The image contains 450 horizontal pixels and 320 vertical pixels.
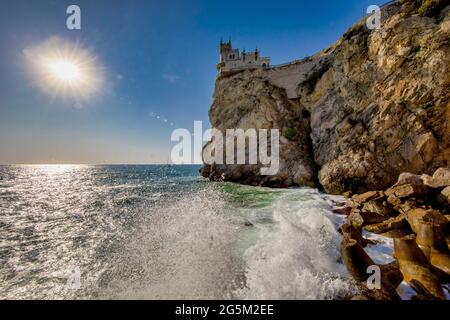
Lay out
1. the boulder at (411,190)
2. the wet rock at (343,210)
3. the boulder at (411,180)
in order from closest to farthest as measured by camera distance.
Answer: the boulder at (411,190) < the boulder at (411,180) < the wet rock at (343,210)

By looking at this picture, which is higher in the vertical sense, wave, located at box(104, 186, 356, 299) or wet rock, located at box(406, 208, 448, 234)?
wet rock, located at box(406, 208, 448, 234)

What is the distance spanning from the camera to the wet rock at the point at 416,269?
422cm

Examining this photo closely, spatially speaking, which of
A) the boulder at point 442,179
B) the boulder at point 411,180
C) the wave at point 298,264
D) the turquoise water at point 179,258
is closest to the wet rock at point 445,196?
the boulder at point 442,179

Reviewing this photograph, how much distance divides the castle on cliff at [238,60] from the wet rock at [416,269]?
31159 millimetres

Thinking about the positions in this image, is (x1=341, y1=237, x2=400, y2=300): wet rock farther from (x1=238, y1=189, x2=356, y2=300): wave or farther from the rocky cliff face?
the rocky cliff face

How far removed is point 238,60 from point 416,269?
120ft

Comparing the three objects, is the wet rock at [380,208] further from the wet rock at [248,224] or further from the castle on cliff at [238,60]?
the castle on cliff at [238,60]

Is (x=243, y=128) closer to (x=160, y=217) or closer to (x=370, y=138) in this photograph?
(x=370, y=138)

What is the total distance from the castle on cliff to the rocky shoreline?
27.0 m

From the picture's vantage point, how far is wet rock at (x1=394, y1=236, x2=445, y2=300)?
422cm

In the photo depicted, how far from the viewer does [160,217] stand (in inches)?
445

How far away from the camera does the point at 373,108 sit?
15984 millimetres

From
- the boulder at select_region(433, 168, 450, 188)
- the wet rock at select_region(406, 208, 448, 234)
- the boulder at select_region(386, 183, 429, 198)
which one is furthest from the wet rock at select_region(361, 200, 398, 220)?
the boulder at select_region(433, 168, 450, 188)
